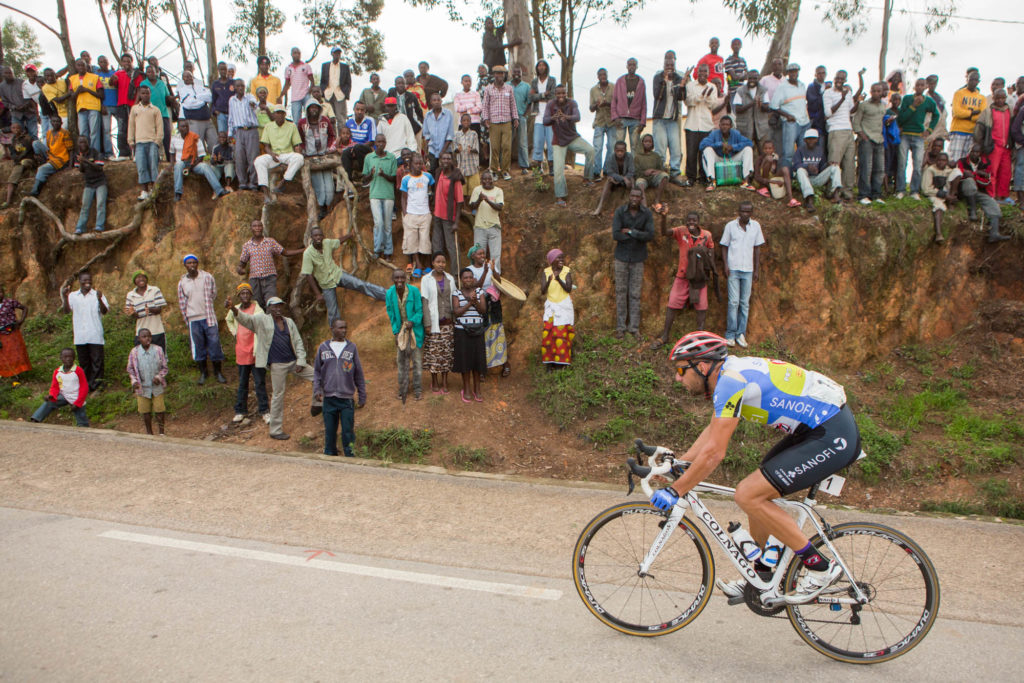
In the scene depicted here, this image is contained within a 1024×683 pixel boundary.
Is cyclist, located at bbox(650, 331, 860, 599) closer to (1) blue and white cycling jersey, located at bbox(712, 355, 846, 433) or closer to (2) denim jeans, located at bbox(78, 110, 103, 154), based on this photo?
(1) blue and white cycling jersey, located at bbox(712, 355, 846, 433)

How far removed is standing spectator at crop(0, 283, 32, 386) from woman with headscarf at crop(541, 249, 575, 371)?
30.9 ft

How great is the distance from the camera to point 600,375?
35.6 feet

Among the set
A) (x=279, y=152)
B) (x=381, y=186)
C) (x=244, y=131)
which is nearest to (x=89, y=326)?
(x=244, y=131)

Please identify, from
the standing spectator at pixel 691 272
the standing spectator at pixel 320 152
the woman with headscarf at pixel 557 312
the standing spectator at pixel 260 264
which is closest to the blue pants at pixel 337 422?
the woman with headscarf at pixel 557 312

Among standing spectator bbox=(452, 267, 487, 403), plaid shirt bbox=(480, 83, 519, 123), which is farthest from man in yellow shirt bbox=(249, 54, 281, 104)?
standing spectator bbox=(452, 267, 487, 403)

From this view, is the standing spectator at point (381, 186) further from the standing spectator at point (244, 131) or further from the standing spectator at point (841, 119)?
the standing spectator at point (841, 119)

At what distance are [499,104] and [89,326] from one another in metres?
8.14

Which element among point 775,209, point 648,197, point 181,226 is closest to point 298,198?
point 181,226

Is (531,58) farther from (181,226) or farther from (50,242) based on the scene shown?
(50,242)

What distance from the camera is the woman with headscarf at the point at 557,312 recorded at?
10.8 meters

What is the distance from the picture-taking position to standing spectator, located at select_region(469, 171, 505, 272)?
11836 mm

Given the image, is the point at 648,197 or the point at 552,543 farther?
the point at 648,197

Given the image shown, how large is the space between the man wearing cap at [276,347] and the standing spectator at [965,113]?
11526 mm

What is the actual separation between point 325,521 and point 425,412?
14.3ft
